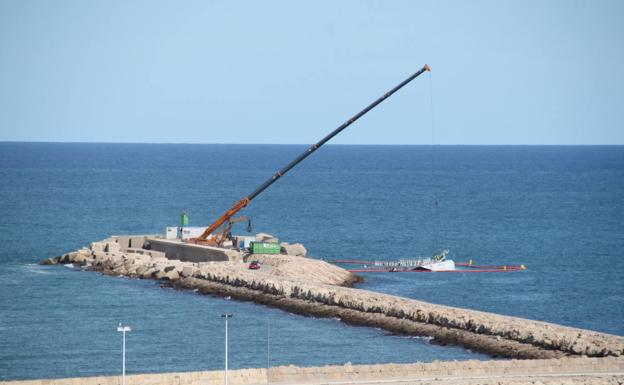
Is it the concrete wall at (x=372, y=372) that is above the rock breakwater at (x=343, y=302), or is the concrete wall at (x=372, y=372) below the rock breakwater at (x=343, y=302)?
below

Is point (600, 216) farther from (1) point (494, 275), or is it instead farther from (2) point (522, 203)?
(1) point (494, 275)

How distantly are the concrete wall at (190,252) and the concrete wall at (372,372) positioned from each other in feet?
147

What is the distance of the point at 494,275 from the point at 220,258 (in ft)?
71.7

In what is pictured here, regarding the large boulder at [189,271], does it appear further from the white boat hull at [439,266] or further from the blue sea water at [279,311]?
the white boat hull at [439,266]

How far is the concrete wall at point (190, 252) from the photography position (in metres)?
98.5

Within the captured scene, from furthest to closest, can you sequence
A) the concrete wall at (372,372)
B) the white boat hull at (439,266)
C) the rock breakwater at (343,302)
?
1. the white boat hull at (439,266)
2. the rock breakwater at (343,302)
3. the concrete wall at (372,372)

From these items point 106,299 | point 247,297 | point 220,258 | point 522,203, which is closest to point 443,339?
point 247,297

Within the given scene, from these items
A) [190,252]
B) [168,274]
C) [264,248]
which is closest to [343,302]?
[168,274]

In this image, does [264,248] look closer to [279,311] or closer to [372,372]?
[279,311]

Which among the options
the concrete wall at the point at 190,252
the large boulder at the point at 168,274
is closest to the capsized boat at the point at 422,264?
the concrete wall at the point at 190,252

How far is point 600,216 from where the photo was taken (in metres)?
166

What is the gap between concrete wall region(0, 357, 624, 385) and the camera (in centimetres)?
5228

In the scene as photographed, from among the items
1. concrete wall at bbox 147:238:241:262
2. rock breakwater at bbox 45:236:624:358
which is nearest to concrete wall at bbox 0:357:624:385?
rock breakwater at bbox 45:236:624:358

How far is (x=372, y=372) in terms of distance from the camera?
2105 inches
